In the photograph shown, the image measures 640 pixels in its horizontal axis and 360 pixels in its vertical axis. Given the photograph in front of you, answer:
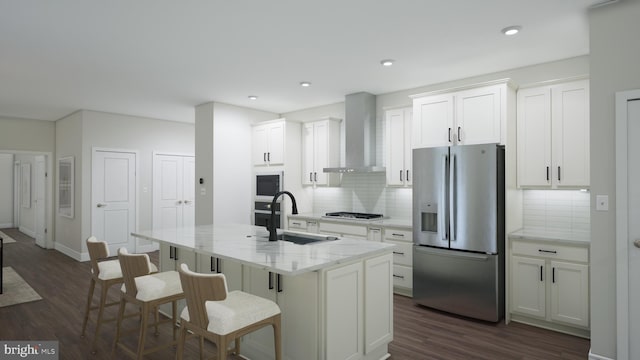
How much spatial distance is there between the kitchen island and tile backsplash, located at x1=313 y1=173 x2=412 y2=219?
91.6 inches

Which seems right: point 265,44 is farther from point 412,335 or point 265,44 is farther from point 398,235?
point 412,335

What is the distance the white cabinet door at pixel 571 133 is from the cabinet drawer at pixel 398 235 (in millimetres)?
1622

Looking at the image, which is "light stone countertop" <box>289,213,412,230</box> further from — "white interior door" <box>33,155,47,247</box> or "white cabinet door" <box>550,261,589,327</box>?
"white interior door" <box>33,155,47,247</box>

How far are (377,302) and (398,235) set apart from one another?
70.7 inches

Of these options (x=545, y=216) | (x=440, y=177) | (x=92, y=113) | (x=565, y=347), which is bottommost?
(x=565, y=347)

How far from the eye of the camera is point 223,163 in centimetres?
593

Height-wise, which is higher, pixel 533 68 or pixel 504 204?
pixel 533 68

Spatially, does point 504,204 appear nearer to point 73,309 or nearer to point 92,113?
point 73,309

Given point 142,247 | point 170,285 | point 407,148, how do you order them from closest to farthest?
point 170,285
point 407,148
point 142,247

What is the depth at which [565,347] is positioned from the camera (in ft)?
10.6

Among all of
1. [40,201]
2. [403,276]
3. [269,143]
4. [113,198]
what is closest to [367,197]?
[403,276]

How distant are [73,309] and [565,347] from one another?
4.87 metres

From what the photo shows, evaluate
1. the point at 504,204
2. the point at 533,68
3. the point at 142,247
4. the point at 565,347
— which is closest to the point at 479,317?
the point at 565,347

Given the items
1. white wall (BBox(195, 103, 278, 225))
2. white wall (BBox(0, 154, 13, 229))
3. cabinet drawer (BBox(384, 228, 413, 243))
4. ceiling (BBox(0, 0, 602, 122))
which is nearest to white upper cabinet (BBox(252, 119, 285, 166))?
white wall (BBox(195, 103, 278, 225))
